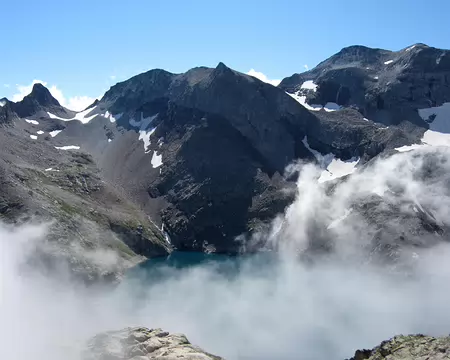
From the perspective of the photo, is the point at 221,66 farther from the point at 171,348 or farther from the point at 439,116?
the point at 171,348

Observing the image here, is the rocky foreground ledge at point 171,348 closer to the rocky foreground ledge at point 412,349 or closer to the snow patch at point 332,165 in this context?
the rocky foreground ledge at point 412,349

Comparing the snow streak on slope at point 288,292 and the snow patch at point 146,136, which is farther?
Result: the snow patch at point 146,136

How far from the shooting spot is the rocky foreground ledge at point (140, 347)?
4372 centimetres

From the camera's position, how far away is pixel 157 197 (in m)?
150

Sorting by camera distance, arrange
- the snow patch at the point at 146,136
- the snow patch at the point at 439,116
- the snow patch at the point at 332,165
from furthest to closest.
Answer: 1. the snow patch at the point at 146,136
2. the snow patch at the point at 439,116
3. the snow patch at the point at 332,165

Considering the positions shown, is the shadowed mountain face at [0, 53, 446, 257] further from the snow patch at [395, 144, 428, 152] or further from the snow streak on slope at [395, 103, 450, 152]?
the snow streak on slope at [395, 103, 450, 152]

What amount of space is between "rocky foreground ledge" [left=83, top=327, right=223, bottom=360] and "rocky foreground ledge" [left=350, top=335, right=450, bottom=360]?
15.1 meters

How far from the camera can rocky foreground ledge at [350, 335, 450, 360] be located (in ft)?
115

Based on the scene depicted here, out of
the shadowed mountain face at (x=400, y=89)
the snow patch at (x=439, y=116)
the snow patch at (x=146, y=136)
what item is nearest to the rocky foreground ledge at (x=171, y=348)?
the snow patch at (x=146, y=136)

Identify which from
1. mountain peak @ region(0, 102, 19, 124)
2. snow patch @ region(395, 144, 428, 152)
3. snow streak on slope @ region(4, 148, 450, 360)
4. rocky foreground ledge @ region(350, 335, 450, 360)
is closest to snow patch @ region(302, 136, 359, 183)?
snow streak on slope @ region(4, 148, 450, 360)

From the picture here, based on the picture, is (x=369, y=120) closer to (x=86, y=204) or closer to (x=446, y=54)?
(x=446, y=54)

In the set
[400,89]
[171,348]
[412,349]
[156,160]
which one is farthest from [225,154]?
[412,349]

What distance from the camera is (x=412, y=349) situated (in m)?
37.2

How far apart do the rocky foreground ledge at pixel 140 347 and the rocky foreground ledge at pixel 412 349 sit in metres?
15.1
